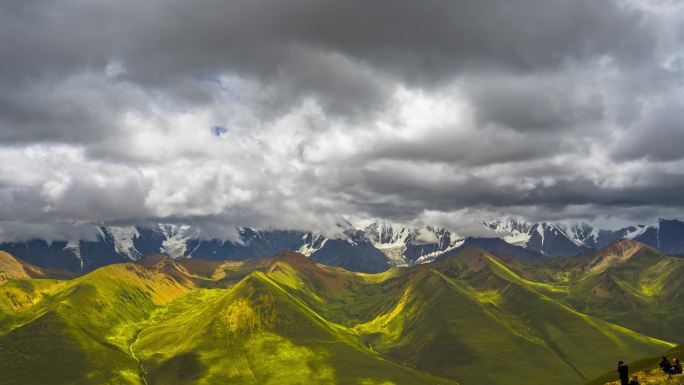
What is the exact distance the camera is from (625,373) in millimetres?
88500

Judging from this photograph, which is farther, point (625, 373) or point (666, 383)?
point (666, 383)

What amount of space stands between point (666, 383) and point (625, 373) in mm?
13857

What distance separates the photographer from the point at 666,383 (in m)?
95.9
